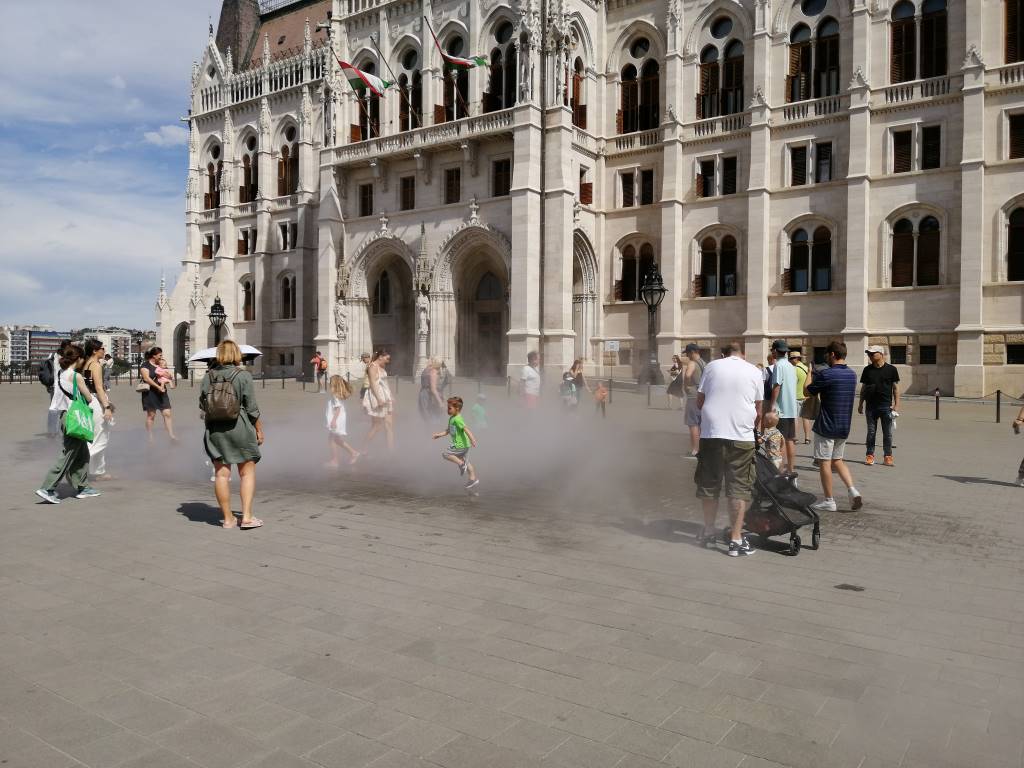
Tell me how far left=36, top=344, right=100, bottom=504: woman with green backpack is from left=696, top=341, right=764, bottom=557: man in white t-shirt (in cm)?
699

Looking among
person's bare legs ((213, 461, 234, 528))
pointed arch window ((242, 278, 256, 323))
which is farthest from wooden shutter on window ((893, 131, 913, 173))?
pointed arch window ((242, 278, 256, 323))

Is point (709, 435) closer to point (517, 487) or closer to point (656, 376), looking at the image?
point (517, 487)

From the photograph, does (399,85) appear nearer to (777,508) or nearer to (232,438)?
(232,438)

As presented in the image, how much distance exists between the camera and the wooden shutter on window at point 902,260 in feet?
92.7

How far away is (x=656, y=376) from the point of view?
89.1 feet

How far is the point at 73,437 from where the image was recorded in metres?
9.05

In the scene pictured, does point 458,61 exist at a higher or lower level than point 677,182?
higher

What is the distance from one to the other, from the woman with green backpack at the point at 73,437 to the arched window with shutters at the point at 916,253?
27.4m

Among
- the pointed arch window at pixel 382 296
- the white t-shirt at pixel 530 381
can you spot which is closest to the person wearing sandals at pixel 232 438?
the white t-shirt at pixel 530 381

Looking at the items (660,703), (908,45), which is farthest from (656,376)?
(660,703)

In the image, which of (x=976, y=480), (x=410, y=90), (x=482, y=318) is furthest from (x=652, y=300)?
(x=410, y=90)

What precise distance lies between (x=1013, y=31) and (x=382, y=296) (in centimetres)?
2880

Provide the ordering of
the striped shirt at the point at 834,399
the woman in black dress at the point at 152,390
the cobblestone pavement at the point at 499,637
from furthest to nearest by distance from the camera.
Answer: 1. the woman in black dress at the point at 152,390
2. the striped shirt at the point at 834,399
3. the cobblestone pavement at the point at 499,637

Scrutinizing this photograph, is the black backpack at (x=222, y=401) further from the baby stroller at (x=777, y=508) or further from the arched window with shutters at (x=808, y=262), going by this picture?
the arched window with shutters at (x=808, y=262)
